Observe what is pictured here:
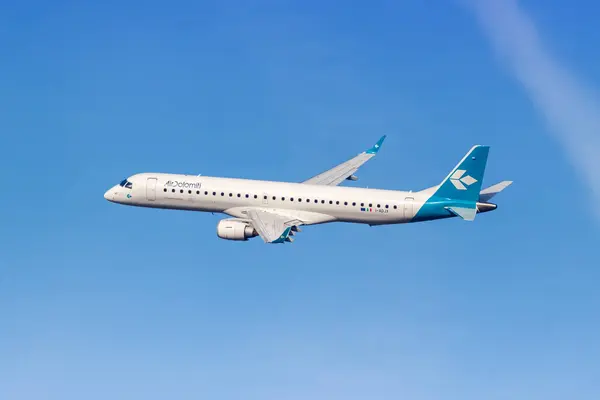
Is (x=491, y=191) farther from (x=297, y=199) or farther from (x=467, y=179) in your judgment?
(x=297, y=199)

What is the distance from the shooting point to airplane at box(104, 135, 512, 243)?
104250 mm

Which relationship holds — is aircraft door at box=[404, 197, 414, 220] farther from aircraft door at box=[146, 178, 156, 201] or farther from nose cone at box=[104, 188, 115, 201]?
nose cone at box=[104, 188, 115, 201]

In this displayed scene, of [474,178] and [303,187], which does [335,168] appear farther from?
[474,178]

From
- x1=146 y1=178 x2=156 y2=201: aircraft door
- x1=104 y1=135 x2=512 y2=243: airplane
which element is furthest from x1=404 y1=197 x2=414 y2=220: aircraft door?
x1=146 y1=178 x2=156 y2=201: aircraft door

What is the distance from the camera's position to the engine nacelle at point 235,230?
10362 centimetres

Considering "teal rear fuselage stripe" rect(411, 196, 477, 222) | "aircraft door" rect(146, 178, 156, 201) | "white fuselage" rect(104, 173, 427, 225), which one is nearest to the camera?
"teal rear fuselage stripe" rect(411, 196, 477, 222)

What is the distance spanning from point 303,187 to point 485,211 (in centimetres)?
1908

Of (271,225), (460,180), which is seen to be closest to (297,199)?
(271,225)

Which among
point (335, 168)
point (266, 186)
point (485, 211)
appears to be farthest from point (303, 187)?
point (485, 211)

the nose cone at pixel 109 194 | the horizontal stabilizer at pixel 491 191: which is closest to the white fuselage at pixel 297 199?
the nose cone at pixel 109 194

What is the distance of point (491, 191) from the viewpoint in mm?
106438

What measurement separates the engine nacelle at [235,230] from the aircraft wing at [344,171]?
13951 mm

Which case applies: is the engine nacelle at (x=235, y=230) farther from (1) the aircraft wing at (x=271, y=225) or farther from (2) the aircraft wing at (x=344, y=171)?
(2) the aircraft wing at (x=344, y=171)

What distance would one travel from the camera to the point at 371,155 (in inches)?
4759
